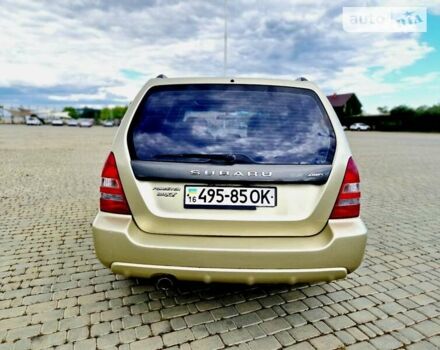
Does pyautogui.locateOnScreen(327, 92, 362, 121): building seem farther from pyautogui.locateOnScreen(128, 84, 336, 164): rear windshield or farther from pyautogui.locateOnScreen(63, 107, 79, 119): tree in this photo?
pyautogui.locateOnScreen(63, 107, 79, 119): tree

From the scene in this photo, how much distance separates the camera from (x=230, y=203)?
2.19m

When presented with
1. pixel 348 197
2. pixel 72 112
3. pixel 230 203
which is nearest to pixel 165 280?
pixel 230 203

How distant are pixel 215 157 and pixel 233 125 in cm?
28

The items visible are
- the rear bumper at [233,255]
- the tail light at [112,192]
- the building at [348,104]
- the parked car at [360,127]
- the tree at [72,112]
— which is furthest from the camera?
the tree at [72,112]

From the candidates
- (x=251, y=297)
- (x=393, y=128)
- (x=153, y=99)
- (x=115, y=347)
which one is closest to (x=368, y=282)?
(x=251, y=297)

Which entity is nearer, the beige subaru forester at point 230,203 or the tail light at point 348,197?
the beige subaru forester at point 230,203

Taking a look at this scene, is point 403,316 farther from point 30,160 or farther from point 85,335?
point 30,160

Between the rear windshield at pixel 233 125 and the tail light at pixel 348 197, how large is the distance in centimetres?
16

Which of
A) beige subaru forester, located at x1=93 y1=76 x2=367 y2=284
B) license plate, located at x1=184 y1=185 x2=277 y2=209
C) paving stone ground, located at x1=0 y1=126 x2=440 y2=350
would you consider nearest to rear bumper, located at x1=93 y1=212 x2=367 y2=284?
beige subaru forester, located at x1=93 y1=76 x2=367 y2=284

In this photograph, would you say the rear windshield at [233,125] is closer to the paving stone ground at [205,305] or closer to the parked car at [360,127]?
the paving stone ground at [205,305]

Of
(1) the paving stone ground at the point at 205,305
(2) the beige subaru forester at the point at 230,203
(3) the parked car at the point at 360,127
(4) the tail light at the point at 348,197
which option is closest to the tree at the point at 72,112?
(3) the parked car at the point at 360,127

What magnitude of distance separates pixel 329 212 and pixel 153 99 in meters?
1.43

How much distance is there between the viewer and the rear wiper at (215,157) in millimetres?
2191

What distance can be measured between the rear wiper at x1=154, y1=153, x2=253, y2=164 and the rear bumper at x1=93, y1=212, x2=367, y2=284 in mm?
481
